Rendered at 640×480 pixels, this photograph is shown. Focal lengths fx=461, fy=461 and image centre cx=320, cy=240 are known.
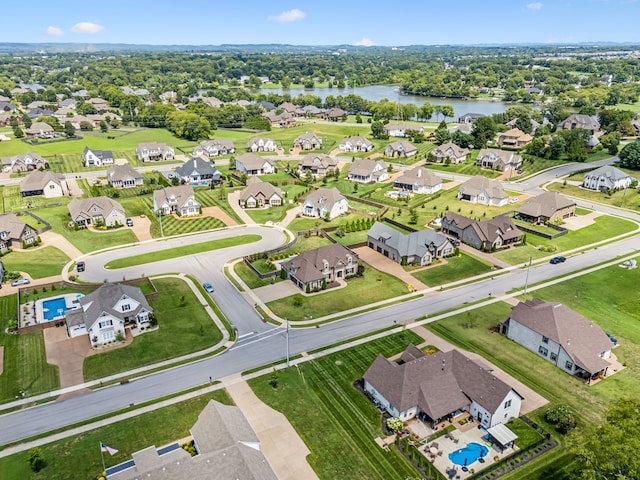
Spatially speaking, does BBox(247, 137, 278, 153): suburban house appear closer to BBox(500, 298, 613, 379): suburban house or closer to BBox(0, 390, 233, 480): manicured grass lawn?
BBox(500, 298, 613, 379): suburban house

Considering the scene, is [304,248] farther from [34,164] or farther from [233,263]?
[34,164]

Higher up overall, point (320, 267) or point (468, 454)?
point (320, 267)

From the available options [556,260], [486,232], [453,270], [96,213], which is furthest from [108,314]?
[556,260]

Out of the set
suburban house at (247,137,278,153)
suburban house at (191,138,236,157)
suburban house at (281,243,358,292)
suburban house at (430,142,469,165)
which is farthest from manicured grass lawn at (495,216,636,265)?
suburban house at (191,138,236,157)

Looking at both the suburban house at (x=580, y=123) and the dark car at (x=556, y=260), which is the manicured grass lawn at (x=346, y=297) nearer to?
the dark car at (x=556, y=260)

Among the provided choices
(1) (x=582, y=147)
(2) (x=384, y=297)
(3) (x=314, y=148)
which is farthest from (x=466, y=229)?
(3) (x=314, y=148)

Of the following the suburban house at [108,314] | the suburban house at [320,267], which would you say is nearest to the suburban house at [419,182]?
the suburban house at [320,267]

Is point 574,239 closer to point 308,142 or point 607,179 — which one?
point 607,179
